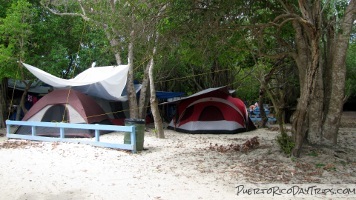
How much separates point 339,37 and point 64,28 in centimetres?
1224

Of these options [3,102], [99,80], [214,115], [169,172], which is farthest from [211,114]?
[3,102]

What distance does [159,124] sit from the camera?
1153cm

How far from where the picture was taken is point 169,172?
21.3ft

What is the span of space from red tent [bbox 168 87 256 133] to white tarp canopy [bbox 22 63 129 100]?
328 centimetres

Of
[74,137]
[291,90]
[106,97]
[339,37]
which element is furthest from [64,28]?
[339,37]

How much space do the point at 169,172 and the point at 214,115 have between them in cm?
744

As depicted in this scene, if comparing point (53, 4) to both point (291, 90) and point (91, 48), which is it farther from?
point (291, 90)

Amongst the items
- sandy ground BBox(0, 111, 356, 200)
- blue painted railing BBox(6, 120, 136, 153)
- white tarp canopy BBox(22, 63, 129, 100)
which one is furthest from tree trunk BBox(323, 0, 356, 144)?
white tarp canopy BBox(22, 63, 129, 100)

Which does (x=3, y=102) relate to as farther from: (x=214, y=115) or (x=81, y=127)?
(x=214, y=115)

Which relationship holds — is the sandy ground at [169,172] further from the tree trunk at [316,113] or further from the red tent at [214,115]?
the red tent at [214,115]

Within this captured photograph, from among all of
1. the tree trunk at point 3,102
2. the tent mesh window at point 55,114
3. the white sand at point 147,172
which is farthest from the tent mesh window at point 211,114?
the tree trunk at point 3,102

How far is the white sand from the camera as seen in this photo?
518cm

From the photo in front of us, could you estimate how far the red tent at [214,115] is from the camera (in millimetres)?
13469

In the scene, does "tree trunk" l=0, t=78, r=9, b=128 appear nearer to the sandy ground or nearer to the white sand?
the sandy ground
